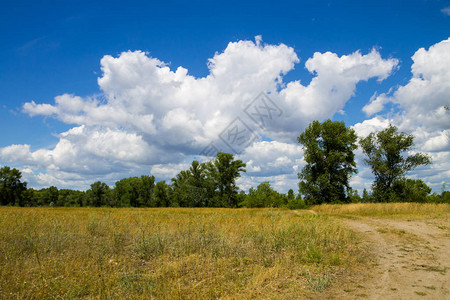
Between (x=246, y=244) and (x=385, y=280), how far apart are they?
13.7 feet

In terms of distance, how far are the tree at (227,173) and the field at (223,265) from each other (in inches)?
1828

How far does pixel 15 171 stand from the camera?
82.6m

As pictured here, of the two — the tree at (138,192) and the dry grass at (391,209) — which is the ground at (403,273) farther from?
the tree at (138,192)

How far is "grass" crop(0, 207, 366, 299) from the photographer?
5.30 m

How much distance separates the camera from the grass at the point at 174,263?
17.4 ft

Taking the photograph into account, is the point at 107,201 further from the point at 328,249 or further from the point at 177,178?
the point at 328,249

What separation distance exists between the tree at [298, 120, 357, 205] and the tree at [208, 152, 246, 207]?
2153cm

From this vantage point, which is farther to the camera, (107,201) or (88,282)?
(107,201)

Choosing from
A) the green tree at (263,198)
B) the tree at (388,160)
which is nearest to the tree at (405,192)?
the tree at (388,160)

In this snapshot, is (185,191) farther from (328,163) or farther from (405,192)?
(405,192)

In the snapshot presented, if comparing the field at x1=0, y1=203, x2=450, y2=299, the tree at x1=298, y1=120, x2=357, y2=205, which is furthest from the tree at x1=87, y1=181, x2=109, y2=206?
the field at x1=0, y1=203, x2=450, y2=299

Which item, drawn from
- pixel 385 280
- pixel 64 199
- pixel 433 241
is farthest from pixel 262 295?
pixel 64 199

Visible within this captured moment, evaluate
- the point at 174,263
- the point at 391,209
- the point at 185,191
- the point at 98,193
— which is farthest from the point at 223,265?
the point at 98,193

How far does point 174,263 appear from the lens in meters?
6.71
